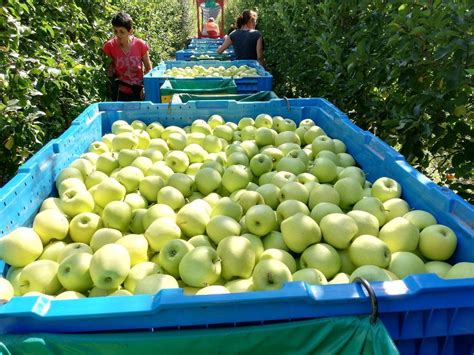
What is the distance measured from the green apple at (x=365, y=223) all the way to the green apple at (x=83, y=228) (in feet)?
3.84

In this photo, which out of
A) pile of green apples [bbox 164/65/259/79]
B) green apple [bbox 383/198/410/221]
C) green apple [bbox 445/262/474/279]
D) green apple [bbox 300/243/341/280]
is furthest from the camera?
pile of green apples [bbox 164/65/259/79]

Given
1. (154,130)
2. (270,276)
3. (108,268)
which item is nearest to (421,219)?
(270,276)

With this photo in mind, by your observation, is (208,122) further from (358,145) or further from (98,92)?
(98,92)

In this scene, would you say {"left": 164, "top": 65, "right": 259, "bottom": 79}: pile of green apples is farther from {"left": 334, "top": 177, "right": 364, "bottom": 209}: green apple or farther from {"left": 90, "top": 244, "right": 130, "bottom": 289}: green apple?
{"left": 90, "top": 244, "right": 130, "bottom": 289}: green apple

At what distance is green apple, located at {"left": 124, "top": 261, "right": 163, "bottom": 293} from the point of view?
1578 millimetres

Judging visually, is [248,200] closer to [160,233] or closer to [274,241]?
[274,241]

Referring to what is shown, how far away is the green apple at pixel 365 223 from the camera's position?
180 centimetres

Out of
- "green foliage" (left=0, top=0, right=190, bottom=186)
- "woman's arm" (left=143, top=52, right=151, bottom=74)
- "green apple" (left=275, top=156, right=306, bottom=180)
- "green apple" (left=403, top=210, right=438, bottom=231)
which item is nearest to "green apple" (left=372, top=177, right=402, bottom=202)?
"green apple" (left=403, top=210, right=438, bottom=231)

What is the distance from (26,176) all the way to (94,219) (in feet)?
1.30

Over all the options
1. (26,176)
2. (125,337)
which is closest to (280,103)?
(26,176)

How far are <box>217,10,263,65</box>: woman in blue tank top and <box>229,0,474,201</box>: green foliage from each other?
254cm

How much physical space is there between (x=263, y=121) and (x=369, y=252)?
5.79 feet

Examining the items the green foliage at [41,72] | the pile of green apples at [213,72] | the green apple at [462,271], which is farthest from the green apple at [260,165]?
the pile of green apples at [213,72]

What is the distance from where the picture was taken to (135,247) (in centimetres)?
174
